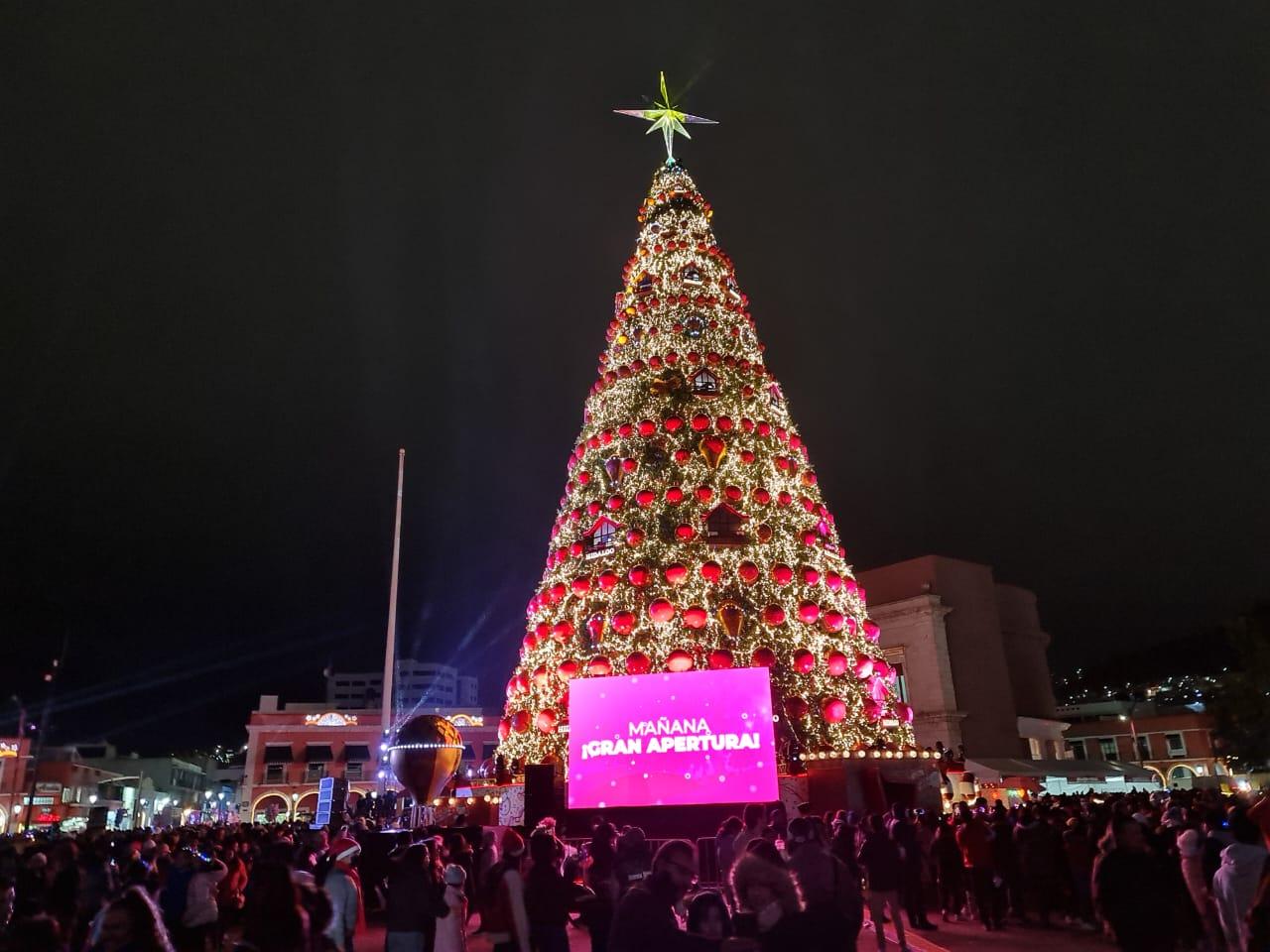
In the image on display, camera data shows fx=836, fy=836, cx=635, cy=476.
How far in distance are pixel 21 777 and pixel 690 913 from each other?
64.5 meters

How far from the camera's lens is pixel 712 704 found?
15.3 meters

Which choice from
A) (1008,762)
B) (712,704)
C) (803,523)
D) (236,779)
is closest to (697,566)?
(803,523)

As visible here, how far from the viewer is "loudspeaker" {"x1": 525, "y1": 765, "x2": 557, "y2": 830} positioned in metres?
15.0

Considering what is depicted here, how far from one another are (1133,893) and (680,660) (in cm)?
1247

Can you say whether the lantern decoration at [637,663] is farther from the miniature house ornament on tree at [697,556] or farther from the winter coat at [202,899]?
the winter coat at [202,899]

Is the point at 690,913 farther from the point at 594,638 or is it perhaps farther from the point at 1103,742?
the point at 1103,742

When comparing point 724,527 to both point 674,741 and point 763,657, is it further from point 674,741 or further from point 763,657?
point 674,741

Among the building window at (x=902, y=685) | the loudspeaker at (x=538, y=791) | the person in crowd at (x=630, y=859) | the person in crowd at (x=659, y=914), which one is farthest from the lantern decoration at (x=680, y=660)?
the building window at (x=902, y=685)

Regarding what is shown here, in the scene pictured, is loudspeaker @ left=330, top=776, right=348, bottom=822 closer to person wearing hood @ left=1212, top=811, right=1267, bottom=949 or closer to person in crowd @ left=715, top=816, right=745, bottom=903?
person in crowd @ left=715, top=816, right=745, bottom=903

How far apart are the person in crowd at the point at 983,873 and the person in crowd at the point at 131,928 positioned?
34.8ft

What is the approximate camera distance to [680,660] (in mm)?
18000

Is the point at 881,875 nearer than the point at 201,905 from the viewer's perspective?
No

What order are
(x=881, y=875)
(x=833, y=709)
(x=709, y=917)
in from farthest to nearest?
(x=833, y=709)
(x=881, y=875)
(x=709, y=917)

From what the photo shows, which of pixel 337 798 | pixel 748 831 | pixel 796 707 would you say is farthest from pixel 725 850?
pixel 337 798
